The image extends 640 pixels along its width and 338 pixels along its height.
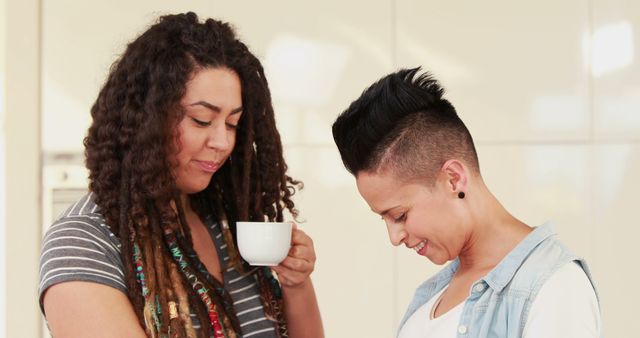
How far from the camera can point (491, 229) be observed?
4.08ft

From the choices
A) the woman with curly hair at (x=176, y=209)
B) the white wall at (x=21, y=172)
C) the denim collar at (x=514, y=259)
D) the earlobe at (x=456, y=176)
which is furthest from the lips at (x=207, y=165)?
the white wall at (x=21, y=172)

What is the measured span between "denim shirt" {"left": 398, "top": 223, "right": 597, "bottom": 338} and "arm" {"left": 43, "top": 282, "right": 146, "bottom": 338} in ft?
1.58

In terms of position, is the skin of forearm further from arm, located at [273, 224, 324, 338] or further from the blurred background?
the blurred background

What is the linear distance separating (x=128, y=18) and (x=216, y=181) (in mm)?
1035

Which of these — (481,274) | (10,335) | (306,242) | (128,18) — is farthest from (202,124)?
Result: (10,335)

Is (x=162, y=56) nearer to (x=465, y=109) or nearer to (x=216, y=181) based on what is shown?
(x=216, y=181)

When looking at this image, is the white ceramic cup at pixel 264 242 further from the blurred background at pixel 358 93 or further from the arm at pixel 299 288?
the blurred background at pixel 358 93

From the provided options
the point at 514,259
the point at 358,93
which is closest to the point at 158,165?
the point at 514,259

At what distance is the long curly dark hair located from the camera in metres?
1.32

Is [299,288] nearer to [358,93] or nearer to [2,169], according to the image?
[358,93]

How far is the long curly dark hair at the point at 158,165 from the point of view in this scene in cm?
132

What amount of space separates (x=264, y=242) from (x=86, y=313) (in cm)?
32

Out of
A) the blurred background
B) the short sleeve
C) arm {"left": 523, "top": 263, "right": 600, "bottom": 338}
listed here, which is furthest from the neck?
the blurred background

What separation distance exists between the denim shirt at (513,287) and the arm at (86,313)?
0.48 metres
